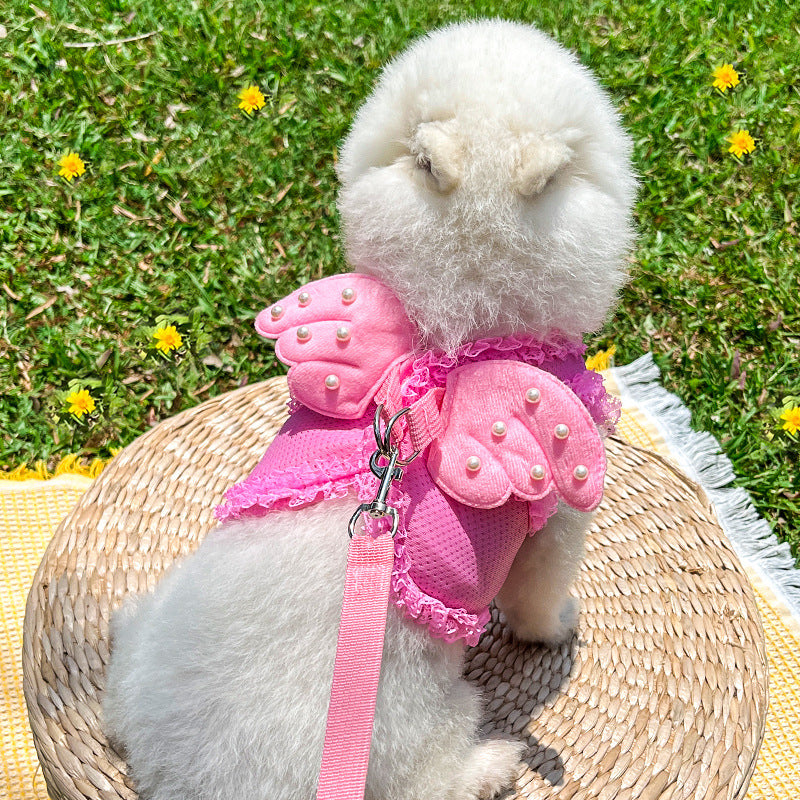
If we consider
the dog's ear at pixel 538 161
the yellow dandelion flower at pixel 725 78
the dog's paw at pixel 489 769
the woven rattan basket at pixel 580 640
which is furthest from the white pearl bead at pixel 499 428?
the yellow dandelion flower at pixel 725 78

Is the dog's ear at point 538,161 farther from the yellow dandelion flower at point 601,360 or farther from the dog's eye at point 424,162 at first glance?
the yellow dandelion flower at point 601,360

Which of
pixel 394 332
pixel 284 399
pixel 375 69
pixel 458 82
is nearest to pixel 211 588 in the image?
pixel 394 332

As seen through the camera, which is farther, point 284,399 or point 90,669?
point 284,399

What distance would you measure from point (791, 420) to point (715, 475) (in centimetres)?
25

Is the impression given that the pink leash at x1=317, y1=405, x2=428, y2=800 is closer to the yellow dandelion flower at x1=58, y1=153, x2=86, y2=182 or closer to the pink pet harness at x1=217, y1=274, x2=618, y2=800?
the pink pet harness at x1=217, y1=274, x2=618, y2=800

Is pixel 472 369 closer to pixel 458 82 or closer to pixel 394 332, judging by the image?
pixel 394 332

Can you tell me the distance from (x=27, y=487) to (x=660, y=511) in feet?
4.10

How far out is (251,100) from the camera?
221 centimetres

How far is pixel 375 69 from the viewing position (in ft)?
7.61

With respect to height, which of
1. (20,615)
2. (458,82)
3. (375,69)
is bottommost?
(20,615)

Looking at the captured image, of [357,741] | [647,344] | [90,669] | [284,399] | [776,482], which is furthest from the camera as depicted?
[647,344]

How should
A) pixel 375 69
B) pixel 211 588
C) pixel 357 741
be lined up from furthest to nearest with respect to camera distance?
pixel 375 69 → pixel 211 588 → pixel 357 741

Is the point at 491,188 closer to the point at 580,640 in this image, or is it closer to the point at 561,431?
the point at 561,431

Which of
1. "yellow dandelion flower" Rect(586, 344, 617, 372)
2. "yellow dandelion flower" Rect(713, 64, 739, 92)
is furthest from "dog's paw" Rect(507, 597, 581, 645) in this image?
"yellow dandelion flower" Rect(713, 64, 739, 92)
